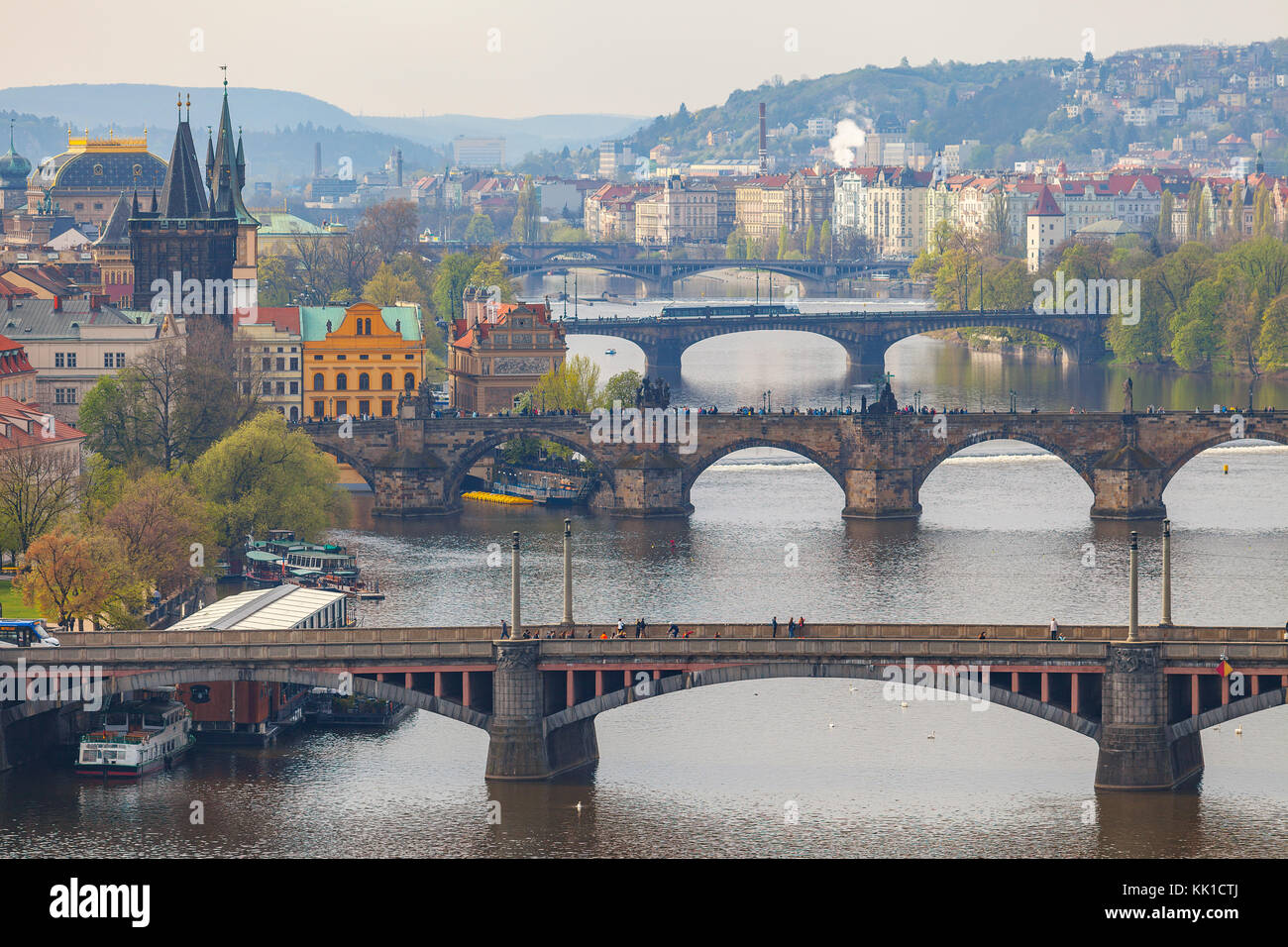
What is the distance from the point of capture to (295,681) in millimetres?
68188

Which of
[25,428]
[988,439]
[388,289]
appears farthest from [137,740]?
[388,289]

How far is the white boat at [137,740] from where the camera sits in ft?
226

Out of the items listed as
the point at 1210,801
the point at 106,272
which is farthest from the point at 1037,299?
the point at 1210,801

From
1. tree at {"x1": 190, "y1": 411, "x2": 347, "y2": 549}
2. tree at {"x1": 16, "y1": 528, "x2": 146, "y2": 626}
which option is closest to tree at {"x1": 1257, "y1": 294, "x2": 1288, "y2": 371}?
tree at {"x1": 190, "y1": 411, "x2": 347, "y2": 549}

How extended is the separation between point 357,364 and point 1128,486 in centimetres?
3786

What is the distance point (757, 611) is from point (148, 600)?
774 inches

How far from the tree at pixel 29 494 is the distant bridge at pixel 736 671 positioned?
20.1m


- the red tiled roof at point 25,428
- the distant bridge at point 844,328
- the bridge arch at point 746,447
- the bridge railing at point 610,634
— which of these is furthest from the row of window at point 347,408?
the bridge railing at point 610,634

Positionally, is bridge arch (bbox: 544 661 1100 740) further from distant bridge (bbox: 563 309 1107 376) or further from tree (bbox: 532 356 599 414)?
A: distant bridge (bbox: 563 309 1107 376)

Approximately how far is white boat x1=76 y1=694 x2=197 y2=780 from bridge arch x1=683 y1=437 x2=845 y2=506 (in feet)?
153

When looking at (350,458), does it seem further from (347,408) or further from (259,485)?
(259,485)

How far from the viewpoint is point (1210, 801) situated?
65625mm

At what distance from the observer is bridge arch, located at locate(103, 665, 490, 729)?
67250 mm
